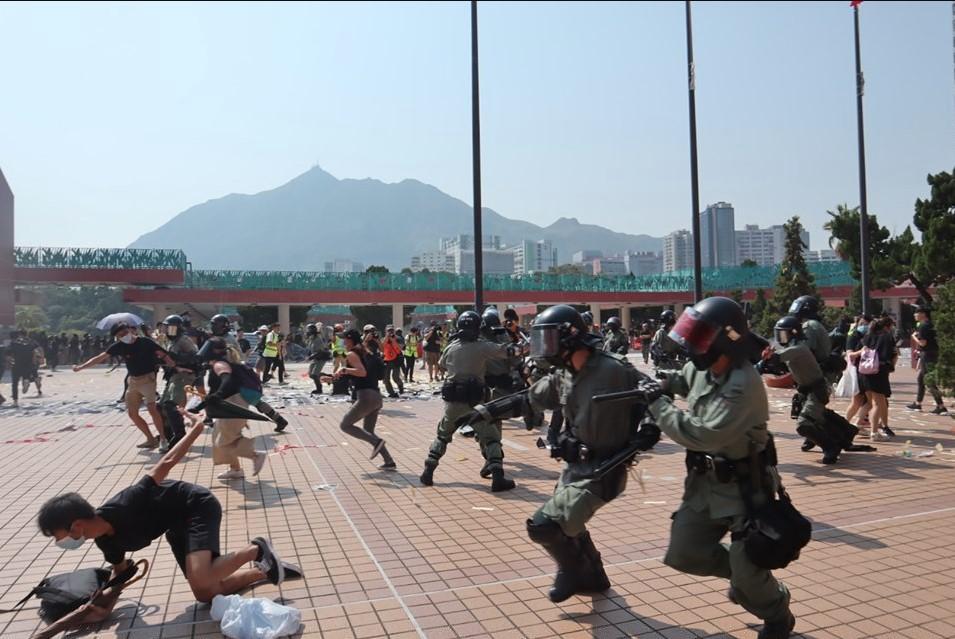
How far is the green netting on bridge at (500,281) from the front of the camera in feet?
139

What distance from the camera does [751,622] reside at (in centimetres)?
415

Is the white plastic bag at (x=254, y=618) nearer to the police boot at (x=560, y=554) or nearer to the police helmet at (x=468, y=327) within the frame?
the police boot at (x=560, y=554)

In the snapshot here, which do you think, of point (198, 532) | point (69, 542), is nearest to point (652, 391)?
point (198, 532)

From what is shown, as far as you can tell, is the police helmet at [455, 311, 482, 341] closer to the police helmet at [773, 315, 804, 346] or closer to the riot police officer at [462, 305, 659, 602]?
the riot police officer at [462, 305, 659, 602]

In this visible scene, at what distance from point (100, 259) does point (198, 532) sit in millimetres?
38097

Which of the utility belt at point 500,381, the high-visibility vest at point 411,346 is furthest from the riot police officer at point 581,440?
the high-visibility vest at point 411,346

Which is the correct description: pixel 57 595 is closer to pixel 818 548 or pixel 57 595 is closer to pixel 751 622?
pixel 751 622

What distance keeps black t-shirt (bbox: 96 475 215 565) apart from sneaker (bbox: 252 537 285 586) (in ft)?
1.64

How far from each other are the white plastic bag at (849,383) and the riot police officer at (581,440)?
7.12 meters

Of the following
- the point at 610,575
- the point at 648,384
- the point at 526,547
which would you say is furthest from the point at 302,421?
the point at 648,384

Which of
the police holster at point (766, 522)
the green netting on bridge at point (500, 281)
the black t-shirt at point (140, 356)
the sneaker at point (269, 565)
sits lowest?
the sneaker at point (269, 565)

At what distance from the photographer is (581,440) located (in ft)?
14.2

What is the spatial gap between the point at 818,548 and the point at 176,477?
22.9 ft

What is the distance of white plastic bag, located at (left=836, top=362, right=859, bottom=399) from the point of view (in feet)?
33.4
